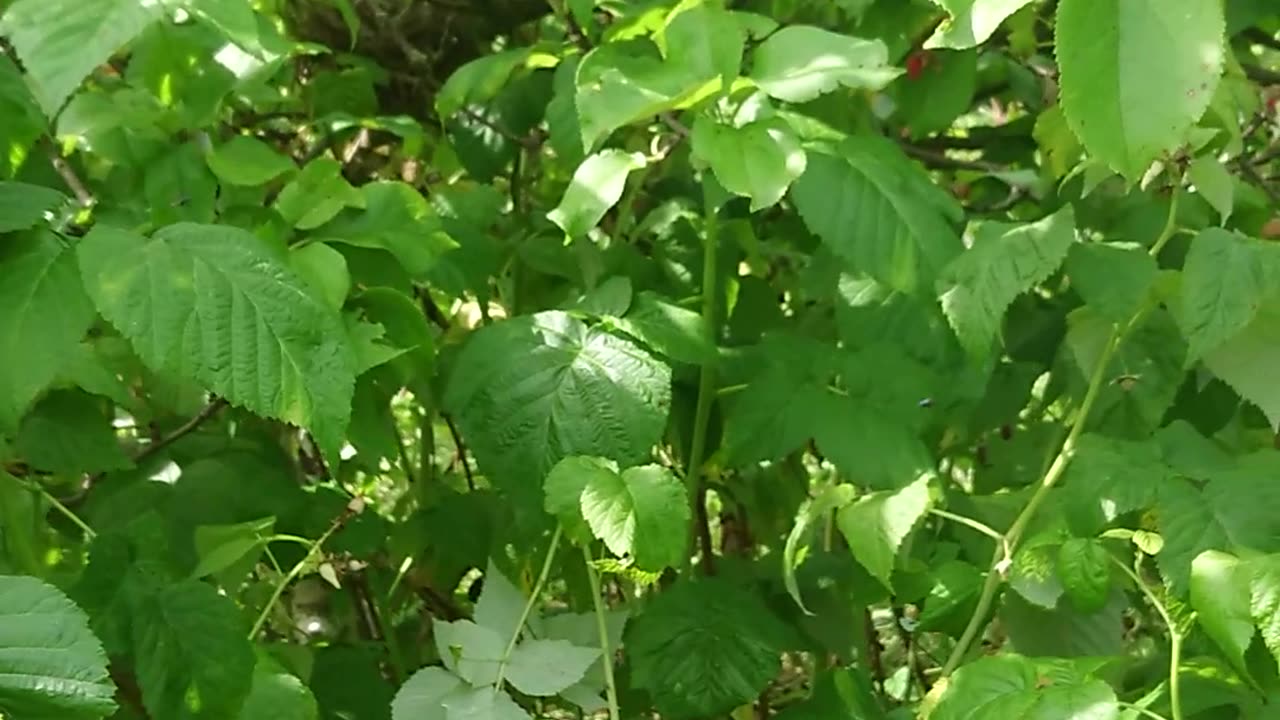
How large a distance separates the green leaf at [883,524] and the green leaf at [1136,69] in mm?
325

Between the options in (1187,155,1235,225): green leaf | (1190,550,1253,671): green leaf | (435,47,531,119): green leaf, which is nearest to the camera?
(1190,550,1253,671): green leaf

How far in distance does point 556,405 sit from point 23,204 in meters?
0.35

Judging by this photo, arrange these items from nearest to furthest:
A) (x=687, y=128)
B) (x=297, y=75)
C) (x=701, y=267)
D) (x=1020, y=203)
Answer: (x=687, y=128) → (x=701, y=267) → (x=1020, y=203) → (x=297, y=75)

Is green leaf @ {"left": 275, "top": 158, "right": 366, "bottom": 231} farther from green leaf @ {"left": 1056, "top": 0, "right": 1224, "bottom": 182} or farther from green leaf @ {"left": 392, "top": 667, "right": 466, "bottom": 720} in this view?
green leaf @ {"left": 1056, "top": 0, "right": 1224, "bottom": 182}

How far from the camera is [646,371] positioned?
2.93 feet

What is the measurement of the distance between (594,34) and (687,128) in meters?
0.23

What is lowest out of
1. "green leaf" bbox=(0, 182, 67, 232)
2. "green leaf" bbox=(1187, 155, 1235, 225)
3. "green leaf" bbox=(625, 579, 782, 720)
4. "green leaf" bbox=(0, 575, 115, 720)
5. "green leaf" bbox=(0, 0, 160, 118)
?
"green leaf" bbox=(625, 579, 782, 720)

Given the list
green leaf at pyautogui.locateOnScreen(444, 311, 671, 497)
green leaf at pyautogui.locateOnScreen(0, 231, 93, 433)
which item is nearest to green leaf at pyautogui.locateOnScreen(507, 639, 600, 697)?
green leaf at pyautogui.locateOnScreen(444, 311, 671, 497)

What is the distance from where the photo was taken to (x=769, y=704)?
1.33 m

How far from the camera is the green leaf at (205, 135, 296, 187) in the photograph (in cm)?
92

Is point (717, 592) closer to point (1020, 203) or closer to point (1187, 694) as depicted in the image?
Answer: point (1187, 694)

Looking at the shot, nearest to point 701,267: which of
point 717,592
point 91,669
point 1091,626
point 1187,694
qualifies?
point 717,592

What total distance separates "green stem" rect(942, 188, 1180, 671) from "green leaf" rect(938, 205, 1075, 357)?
0.26 ft

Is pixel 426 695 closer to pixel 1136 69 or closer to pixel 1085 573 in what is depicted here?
pixel 1085 573
